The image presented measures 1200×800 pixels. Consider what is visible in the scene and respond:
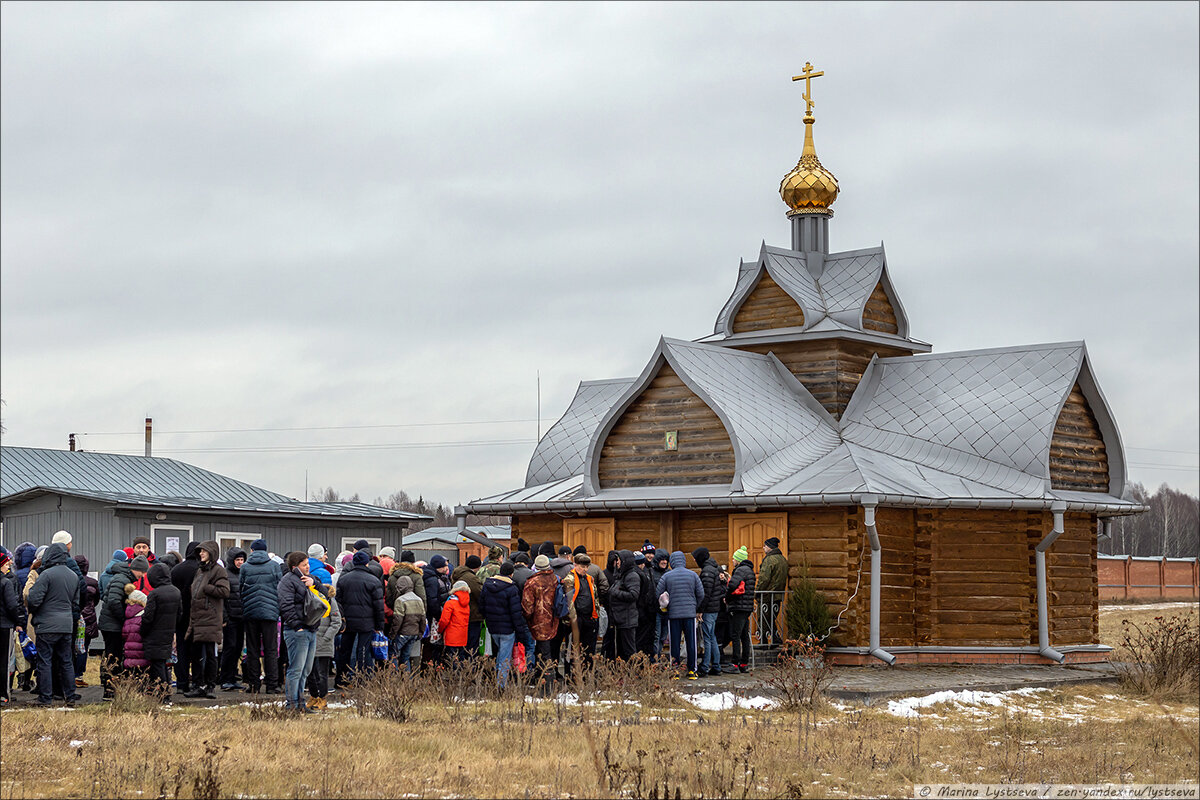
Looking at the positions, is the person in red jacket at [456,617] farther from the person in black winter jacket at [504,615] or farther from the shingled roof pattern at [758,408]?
the shingled roof pattern at [758,408]

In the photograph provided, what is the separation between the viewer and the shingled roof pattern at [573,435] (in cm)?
2556

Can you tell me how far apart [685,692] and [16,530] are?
57.0ft

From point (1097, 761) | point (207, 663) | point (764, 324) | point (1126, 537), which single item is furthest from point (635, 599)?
point (1126, 537)

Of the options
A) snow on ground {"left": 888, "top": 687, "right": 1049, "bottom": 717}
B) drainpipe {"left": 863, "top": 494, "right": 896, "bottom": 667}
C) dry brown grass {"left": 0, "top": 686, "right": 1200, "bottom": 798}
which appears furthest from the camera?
drainpipe {"left": 863, "top": 494, "right": 896, "bottom": 667}

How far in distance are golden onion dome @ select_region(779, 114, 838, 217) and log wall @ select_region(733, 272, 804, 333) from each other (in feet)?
6.70

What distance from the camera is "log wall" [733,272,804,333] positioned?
82.1 feet

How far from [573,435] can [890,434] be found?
5.96m

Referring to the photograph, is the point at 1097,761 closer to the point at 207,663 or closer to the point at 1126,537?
the point at 207,663

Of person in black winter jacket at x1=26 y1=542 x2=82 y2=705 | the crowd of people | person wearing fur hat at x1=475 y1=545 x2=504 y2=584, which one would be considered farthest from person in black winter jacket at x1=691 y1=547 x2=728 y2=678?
person in black winter jacket at x1=26 y1=542 x2=82 y2=705

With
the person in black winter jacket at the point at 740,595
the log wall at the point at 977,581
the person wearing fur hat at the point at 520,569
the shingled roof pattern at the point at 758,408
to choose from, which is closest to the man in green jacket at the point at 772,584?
the person in black winter jacket at the point at 740,595

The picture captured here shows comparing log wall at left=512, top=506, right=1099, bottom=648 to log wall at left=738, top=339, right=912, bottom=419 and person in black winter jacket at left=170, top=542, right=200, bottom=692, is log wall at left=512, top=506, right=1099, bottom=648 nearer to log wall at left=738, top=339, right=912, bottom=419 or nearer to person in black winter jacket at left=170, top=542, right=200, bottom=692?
log wall at left=738, top=339, right=912, bottom=419

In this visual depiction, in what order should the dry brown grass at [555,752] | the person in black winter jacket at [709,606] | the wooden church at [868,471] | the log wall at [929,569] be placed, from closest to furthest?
the dry brown grass at [555,752] < the person in black winter jacket at [709,606] < the log wall at [929,569] < the wooden church at [868,471]

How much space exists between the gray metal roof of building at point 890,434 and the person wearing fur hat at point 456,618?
5840 millimetres

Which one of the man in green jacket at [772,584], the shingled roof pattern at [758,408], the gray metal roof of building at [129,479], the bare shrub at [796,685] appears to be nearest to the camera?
the bare shrub at [796,685]
